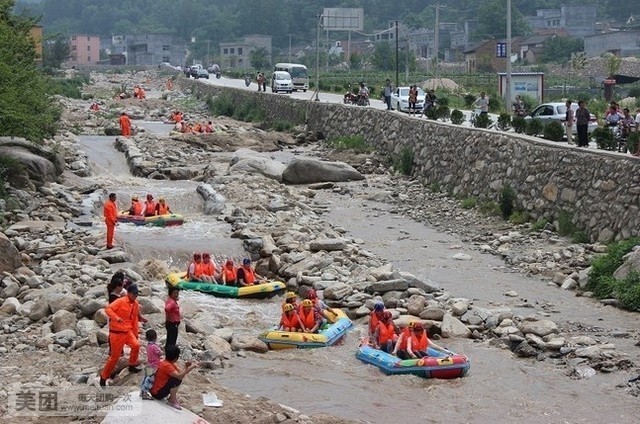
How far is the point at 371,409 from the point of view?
1594 cm

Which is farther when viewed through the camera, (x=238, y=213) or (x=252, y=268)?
(x=238, y=213)

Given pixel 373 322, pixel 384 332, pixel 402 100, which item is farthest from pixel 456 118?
pixel 384 332

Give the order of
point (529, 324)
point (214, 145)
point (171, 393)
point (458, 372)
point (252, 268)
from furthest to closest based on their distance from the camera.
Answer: point (214, 145) < point (252, 268) < point (529, 324) < point (458, 372) < point (171, 393)

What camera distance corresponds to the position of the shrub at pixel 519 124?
33219 mm

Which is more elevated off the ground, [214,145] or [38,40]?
[38,40]

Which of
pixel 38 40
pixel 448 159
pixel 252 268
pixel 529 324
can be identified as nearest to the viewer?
pixel 529 324

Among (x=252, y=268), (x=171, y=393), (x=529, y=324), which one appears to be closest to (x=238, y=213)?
(x=252, y=268)

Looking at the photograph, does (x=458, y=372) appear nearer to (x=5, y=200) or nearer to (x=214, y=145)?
(x=5, y=200)

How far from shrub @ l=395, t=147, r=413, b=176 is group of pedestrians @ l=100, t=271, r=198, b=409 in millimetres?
24212

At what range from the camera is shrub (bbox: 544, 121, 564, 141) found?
101ft

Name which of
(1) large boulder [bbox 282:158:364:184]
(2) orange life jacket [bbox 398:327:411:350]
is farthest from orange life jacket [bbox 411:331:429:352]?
(1) large boulder [bbox 282:158:364:184]

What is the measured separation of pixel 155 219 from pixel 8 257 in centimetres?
801

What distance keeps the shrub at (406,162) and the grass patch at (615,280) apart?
16854mm

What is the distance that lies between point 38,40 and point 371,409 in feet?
88.2
